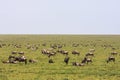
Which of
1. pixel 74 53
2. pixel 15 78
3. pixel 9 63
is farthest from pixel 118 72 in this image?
pixel 74 53

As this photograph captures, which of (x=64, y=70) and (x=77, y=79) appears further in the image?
(x=64, y=70)

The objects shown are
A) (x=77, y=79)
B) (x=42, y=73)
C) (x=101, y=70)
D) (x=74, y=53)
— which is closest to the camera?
(x=77, y=79)

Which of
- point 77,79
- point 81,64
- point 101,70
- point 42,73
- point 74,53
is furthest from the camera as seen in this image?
point 74,53

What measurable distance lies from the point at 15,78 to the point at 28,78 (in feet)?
2.73

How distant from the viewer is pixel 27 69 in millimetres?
23859

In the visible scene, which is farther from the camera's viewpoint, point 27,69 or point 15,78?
point 27,69

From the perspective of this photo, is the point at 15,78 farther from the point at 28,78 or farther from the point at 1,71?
the point at 1,71

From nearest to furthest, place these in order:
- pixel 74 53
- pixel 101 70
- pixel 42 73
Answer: pixel 42 73 → pixel 101 70 → pixel 74 53

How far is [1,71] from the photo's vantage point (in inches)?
906

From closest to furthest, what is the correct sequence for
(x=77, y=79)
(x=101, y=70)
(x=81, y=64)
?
(x=77, y=79), (x=101, y=70), (x=81, y=64)

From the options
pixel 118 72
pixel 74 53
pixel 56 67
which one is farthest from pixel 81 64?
pixel 74 53

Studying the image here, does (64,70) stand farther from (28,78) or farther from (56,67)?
(28,78)

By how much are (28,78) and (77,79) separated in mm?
3142

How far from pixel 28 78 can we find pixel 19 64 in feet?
22.2
